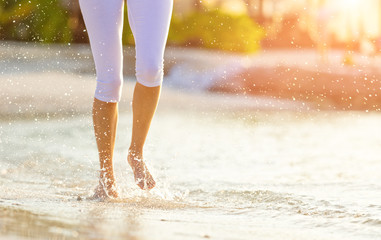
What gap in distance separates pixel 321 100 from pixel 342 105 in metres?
0.83

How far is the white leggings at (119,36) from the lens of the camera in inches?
147

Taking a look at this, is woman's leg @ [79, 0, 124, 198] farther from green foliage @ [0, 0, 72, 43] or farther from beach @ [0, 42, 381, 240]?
green foliage @ [0, 0, 72, 43]

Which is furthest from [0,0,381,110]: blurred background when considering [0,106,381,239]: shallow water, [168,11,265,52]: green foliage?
[0,106,381,239]: shallow water

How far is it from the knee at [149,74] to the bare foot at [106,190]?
1.59 ft

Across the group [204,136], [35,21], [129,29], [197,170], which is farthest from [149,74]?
[35,21]

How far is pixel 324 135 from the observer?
27.3 feet

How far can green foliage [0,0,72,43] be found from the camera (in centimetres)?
1809

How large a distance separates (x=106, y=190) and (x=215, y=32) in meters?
16.9

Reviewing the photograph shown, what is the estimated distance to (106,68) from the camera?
12.9 feet

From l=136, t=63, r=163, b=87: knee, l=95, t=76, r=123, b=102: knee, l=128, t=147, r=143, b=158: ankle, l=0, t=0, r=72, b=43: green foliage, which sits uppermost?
l=136, t=63, r=163, b=87: knee

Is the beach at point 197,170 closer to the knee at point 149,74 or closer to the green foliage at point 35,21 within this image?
the knee at point 149,74

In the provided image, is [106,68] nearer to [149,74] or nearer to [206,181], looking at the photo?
[149,74]

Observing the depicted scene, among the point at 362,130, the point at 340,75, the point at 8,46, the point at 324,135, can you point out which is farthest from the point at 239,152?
the point at 8,46

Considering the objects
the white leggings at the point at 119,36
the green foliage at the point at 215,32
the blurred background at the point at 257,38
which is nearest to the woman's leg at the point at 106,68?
the white leggings at the point at 119,36
